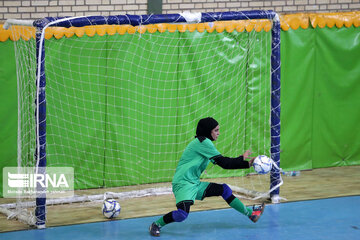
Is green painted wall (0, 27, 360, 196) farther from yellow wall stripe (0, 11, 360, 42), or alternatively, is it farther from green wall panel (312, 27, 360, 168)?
yellow wall stripe (0, 11, 360, 42)

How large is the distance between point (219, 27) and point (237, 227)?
3.70 meters

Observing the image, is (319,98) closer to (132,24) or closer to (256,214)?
(256,214)

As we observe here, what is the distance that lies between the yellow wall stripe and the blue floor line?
2.80 meters

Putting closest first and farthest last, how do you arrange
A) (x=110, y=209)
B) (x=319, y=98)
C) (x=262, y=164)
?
1. (x=262, y=164)
2. (x=110, y=209)
3. (x=319, y=98)

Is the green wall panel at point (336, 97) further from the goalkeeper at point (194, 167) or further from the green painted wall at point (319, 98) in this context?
the goalkeeper at point (194, 167)

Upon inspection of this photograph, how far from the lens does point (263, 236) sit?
748 centimetres

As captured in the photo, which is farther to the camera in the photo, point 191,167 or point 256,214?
point 256,214

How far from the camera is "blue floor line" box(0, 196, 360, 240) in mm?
7484

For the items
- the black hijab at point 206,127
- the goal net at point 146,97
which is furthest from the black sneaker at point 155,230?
the goal net at point 146,97

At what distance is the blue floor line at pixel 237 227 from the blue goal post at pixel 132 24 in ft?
1.52

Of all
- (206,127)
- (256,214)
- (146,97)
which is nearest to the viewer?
(206,127)

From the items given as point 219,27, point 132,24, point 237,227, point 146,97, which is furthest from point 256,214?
point 219,27

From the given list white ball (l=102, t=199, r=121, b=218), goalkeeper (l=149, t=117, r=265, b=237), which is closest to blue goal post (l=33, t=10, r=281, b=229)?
white ball (l=102, t=199, r=121, b=218)

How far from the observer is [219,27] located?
1023 centimetres
